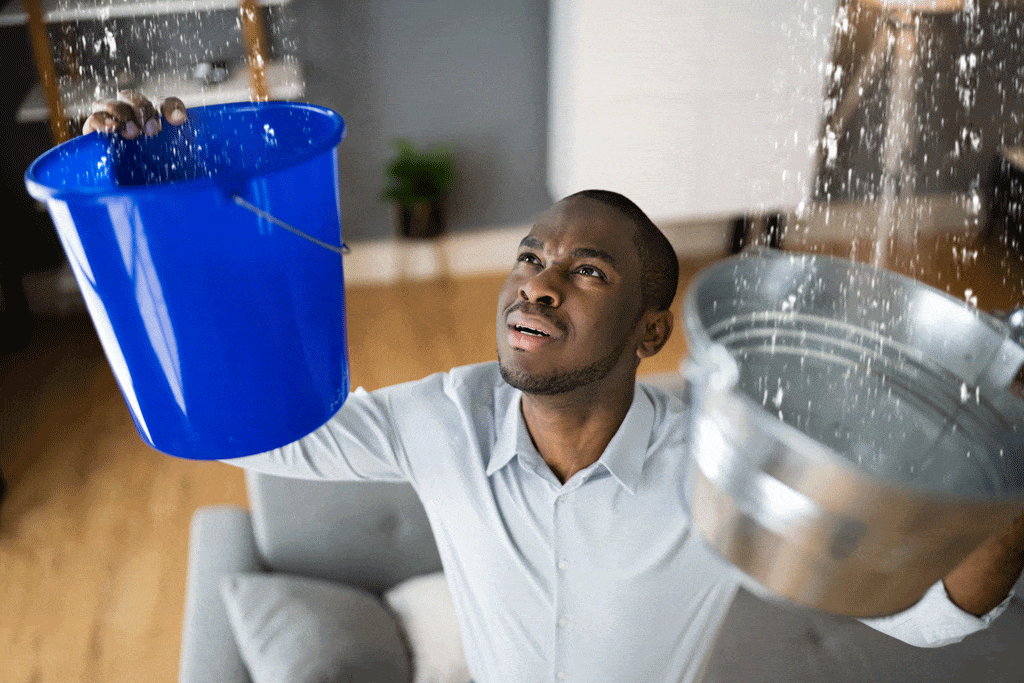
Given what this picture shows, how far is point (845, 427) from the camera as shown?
1.62 feet

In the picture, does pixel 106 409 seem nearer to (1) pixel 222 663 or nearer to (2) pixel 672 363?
(1) pixel 222 663

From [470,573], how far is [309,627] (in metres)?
0.40

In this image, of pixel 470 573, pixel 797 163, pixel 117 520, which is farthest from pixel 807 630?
pixel 117 520

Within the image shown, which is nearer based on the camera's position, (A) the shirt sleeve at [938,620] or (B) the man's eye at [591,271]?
(A) the shirt sleeve at [938,620]

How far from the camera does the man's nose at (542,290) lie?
2.29 ft

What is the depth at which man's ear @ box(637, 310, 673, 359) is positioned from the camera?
78cm

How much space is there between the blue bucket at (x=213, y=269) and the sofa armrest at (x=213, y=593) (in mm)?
657

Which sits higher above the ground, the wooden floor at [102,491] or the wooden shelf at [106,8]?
the wooden shelf at [106,8]

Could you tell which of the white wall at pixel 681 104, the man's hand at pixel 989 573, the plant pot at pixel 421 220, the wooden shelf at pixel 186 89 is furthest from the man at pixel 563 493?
the plant pot at pixel 421 220

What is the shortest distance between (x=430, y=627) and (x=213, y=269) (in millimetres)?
920

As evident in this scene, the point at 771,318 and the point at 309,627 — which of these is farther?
the point at 309,627

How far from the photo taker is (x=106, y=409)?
242cm

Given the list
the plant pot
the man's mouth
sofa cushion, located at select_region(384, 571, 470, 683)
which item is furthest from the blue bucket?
the plant pot

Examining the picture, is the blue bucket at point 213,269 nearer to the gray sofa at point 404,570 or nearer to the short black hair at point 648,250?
the short black hair at point 648,250
